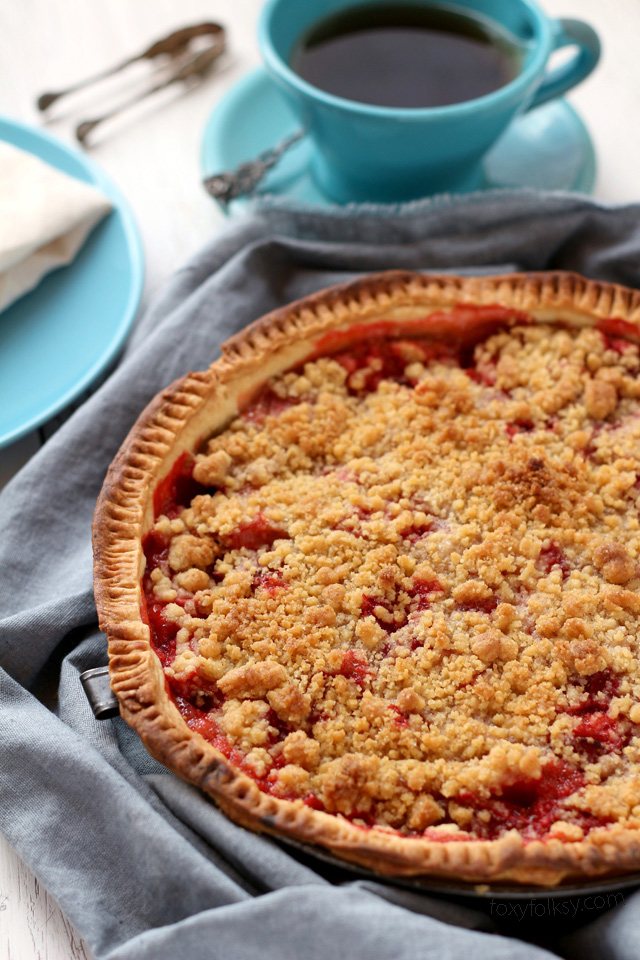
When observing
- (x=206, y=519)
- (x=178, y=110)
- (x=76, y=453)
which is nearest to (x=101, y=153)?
(x=178, y=110)

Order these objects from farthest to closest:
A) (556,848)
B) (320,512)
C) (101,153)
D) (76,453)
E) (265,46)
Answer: (101,153) < (265,46) < (76,453) < (320,512) < (556,848)

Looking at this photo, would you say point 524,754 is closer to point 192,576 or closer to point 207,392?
point 192,576

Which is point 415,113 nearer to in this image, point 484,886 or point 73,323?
point 73,323

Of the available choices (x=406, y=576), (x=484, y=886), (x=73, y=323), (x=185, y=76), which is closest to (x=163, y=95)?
(x=185, y=76)

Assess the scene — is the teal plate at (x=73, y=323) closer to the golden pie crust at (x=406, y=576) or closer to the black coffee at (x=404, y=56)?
the golden pie crust at (x=406, y=576)

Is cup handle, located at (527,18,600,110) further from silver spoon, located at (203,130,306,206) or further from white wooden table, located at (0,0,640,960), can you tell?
silver spoon, located at (203,130,306,206)

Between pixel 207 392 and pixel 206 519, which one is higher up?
pixel 207 392

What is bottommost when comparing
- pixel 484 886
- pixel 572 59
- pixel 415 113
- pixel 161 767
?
pixel 484 886
